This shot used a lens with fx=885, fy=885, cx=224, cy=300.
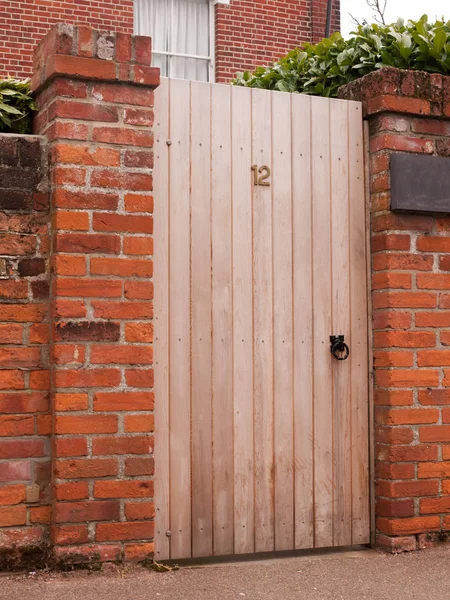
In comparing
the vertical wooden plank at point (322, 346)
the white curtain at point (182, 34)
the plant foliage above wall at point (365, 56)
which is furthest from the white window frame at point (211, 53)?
the vertical wooden plank at point (322, 346)

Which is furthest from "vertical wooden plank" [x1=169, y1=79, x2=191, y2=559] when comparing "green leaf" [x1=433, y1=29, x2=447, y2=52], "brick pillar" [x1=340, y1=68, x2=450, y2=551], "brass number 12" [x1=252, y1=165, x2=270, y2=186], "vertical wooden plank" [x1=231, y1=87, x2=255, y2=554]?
"green leaf" [x1=433, y1=29, x2=447, y2=52]

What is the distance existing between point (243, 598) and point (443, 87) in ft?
9.43

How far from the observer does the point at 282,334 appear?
4566mm

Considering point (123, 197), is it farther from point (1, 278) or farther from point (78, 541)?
point (78, 541)

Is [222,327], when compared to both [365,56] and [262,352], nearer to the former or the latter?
[262,352]

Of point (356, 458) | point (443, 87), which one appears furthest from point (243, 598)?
point (443, 87)

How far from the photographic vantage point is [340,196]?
474 centimetres

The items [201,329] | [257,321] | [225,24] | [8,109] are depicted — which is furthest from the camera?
[225,24]

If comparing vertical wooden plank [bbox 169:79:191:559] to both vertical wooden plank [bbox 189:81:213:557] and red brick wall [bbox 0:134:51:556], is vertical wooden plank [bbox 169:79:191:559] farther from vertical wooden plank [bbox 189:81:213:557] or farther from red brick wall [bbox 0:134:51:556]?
red brick wall [bbox 0:134:51:556]

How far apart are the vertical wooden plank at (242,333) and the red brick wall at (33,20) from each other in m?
6.53

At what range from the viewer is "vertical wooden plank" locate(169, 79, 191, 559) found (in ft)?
14.2

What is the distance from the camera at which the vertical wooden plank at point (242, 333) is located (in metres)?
4.45

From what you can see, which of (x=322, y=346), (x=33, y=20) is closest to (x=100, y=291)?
(x=322, y=346)

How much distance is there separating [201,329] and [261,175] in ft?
2.84
